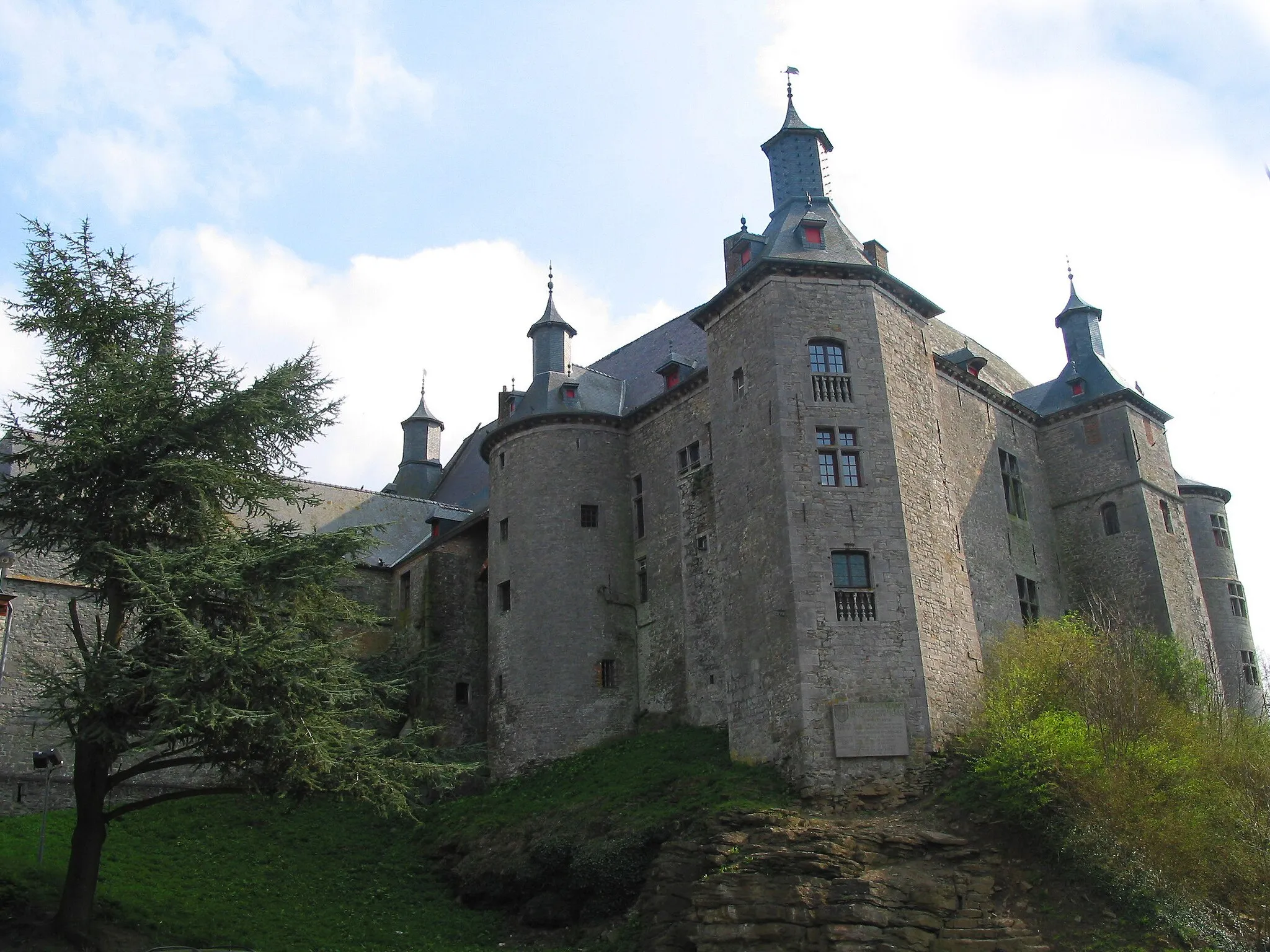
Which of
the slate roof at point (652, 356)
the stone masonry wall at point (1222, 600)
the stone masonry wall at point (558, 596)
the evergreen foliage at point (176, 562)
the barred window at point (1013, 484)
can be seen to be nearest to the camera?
the evergreen foliage at point (176, 562)

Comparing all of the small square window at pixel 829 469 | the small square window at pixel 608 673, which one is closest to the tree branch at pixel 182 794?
the small square window at pixel 608 673

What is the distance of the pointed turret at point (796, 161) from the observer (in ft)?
101

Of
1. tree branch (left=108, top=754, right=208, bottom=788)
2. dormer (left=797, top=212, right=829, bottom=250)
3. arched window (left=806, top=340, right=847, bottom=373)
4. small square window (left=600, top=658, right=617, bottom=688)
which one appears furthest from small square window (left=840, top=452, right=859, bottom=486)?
tree branch (left=108, top=754, right=208, bottom=788)

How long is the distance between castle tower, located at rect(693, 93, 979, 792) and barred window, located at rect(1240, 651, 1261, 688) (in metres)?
11.9

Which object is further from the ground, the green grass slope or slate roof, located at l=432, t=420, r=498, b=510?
slate roof, located at l=432, t=420, r=498, b=510

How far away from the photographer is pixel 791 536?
80.8ft

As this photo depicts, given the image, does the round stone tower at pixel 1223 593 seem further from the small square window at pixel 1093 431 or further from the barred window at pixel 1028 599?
the barred window at pixel 1028 599

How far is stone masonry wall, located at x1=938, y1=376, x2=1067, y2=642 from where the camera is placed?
95.5 feet

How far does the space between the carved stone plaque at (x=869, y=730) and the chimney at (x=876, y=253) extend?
1106cm

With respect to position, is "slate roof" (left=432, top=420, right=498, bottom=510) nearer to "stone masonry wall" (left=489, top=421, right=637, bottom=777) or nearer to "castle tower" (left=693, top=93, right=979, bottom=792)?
"stone masonry wall" (left=489, top=421, right=637, bottom=777)

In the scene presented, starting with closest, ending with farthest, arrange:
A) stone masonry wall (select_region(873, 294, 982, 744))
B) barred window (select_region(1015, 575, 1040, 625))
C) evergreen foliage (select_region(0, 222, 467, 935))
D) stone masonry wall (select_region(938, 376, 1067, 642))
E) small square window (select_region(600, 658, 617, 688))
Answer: evergreen foliage (select_region(0, 222, 467, 935)) → stone masonry wall (select_region(873, 294, 982, 744)) → stone masonry wall (select_region(938, 376, 1067, 642)) → barred window (select_region(1015, 575, 1040, 625)) → small square window (select_region(600, 658, 617, 688))

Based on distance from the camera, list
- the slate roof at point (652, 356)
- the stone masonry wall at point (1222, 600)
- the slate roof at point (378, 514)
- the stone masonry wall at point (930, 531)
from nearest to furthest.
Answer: the stone masonry wall at point (930, 531)
the stone masonry wall at point (1222, 600)
the slate roof at point (652, 356)
the slate roof at point (378, 514)

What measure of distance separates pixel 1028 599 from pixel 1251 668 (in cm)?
791

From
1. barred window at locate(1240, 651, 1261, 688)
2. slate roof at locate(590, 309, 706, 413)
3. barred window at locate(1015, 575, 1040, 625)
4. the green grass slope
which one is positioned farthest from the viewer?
slate roof at locate(590, 309, 706, 413)
